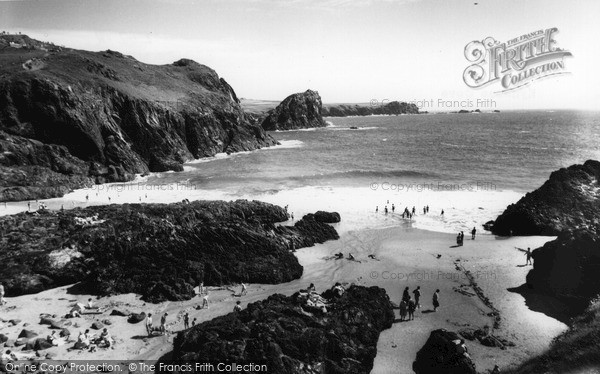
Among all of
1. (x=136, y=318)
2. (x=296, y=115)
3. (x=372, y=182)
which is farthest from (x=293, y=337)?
(x=296, y=115)

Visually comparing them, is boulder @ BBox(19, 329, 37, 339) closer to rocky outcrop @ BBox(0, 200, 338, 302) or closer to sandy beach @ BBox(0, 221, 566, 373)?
sandy beach @ BBox(0, 221, 566, 373)

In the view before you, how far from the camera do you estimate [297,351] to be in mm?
15094

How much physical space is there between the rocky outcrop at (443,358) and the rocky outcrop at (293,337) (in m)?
2.16

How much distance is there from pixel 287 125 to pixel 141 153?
108122 mm

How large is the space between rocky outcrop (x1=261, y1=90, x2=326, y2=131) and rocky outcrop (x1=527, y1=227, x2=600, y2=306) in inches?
5975

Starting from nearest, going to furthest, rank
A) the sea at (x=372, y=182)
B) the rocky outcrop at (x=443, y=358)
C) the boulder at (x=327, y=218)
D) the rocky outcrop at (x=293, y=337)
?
the rocky outcrop at (x=293, y=337) → the rocky outcrop at (x=443, y=358) → the boulder at (x=327, y=218) → the sea at (x=372, y=182)

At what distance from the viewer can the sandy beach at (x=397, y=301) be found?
17.4 m

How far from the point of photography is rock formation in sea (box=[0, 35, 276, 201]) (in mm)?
51656

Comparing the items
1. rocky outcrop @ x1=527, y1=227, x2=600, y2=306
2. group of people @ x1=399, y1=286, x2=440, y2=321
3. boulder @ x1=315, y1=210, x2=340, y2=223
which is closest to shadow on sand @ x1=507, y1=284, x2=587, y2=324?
rocky outcrop @ x1=527, y1=227, x2=600, y2=306

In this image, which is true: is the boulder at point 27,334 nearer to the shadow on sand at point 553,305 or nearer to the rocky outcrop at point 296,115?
the shadow on sand at point 553,305

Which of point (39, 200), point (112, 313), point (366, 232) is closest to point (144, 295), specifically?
point (112, 313)

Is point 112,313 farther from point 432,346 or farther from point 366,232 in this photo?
point 366,232

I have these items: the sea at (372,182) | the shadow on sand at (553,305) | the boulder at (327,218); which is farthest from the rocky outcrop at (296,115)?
the shadow on sand at (553,305)

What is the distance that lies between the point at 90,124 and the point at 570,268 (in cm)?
6621
